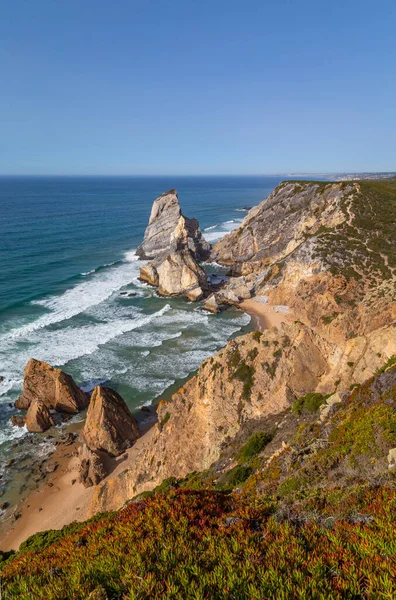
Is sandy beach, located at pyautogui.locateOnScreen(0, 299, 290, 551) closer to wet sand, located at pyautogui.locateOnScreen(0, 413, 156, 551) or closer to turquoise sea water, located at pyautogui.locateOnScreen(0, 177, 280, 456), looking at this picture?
wet sand, located at pyautogui.locateOnScreen(0, 413, 156, 551)

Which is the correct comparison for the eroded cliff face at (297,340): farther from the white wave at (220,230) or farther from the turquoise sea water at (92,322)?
the white wave at (220,230)

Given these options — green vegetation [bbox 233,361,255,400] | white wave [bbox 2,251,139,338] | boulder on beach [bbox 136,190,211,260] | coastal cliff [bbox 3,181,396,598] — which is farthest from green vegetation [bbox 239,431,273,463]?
boulder on beach [bbox 136,190,211,260]

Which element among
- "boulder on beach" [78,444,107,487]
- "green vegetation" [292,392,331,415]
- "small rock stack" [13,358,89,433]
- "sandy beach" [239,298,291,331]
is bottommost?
"boulder on beach" [78,444,107,487]

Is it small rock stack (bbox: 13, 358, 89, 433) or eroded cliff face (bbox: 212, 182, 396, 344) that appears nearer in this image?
small rock stack (bbox: 13, 358, 89, 433)

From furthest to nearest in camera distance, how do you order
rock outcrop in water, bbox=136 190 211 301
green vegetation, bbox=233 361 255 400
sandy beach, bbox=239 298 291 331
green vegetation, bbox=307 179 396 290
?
1. rock outcrop in water, bbox=136 190 211 301
2. sandy beach, bbox=239 298 291 331
3. green vegetation, bbox=307 179 396 290
4. green vegetation, bbox=233 361 255 400

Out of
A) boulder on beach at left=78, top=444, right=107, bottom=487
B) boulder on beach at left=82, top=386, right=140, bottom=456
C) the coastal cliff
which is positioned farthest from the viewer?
boulder on beach at left=82, top=386, right=140, bottom=456

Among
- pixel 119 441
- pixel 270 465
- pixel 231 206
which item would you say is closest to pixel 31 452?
pixel 119 441

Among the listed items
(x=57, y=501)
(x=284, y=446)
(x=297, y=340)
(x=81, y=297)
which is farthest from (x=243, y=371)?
(x=81, y=297)
